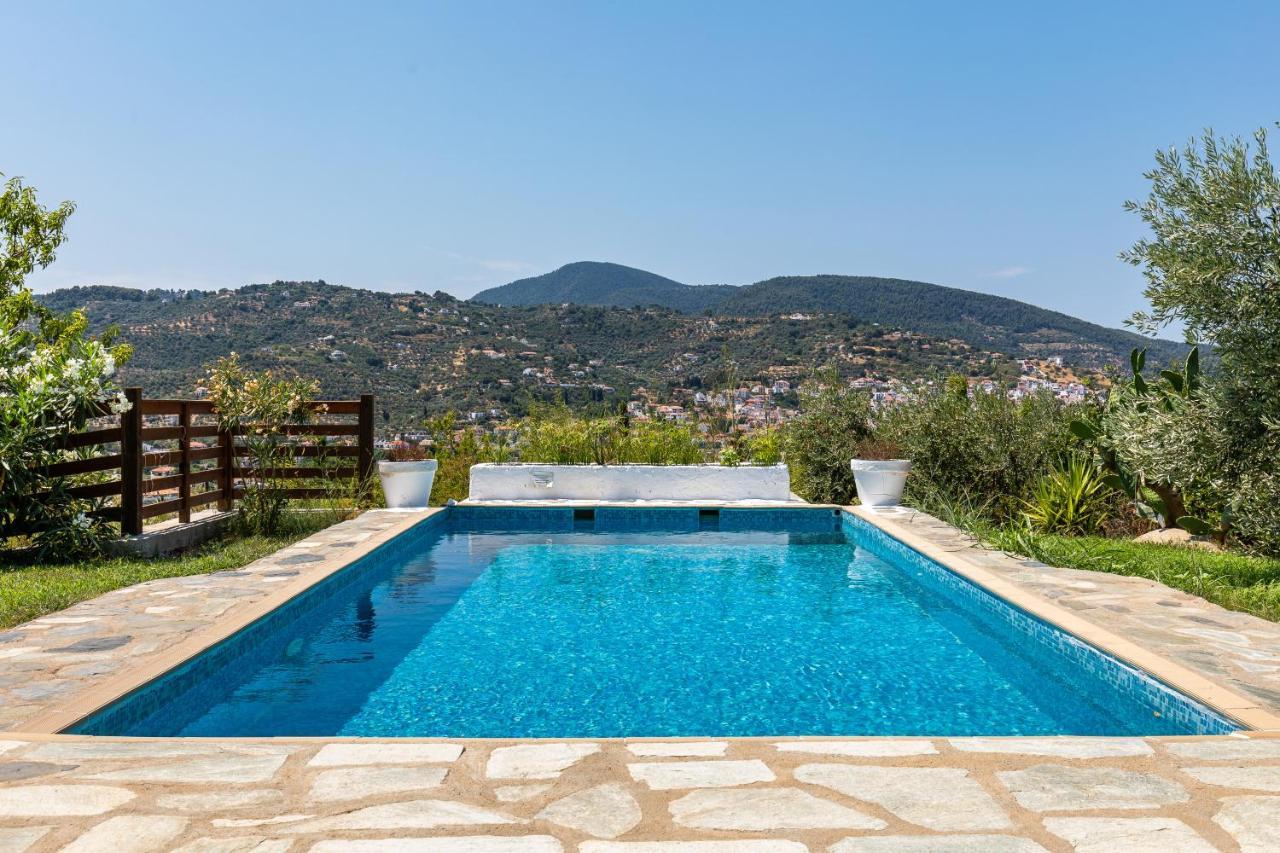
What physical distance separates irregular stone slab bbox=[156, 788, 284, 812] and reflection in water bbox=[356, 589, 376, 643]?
2920 mm

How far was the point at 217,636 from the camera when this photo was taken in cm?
430

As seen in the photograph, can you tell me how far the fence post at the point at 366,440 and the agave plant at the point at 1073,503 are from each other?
266 inches

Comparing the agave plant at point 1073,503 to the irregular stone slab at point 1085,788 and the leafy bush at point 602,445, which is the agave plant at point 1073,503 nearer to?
the leafy bush at point 602,445

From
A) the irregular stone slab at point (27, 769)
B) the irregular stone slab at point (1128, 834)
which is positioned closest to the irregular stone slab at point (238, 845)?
the irregular stone slab at point (27, 769)

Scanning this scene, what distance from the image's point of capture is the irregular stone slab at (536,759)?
8.61ft

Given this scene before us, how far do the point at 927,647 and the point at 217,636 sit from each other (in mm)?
3829

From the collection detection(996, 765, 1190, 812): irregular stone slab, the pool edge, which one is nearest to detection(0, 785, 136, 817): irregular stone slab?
the pool edge

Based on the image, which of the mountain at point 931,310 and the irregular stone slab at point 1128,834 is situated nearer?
the irregular stone slab at point 1128,834

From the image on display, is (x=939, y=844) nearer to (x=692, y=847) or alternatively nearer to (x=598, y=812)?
(x=692, y=847)

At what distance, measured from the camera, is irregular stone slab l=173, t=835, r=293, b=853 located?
2088 millimetres

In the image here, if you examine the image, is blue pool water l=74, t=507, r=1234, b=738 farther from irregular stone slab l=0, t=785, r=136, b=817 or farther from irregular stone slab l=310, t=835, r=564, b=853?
irregular stone slab l=310, t=835, r=564, b=853

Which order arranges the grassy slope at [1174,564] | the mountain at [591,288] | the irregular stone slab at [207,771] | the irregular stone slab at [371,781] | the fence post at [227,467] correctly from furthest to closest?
the mountain at [591,288] < the fence post at [227,467] < the grassy slope at [1174,564] < the irregular stone slab at [207,771] < the irregular stone slab at [371,781]

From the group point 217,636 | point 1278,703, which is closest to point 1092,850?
point 1278,703

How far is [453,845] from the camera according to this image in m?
2.13
